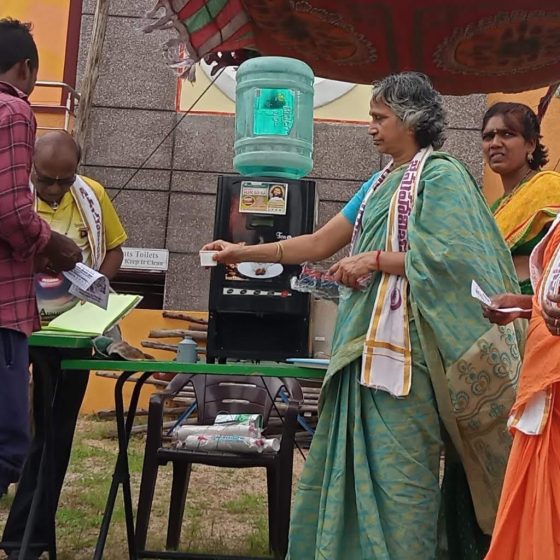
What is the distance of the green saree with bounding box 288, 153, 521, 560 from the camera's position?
2.18 metres

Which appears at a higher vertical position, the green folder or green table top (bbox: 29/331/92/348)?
the green folder

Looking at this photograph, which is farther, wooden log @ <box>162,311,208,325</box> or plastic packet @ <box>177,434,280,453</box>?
wooden log @ <box>162,311,208,325</box>

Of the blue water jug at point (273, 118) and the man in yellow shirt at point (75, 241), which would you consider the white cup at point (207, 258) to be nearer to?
the man in yellow shirt at point (75, 241)

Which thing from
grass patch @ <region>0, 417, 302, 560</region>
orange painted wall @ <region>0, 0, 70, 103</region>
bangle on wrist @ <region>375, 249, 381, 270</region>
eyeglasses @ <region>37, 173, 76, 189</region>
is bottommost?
grass patch @ <region>0, 417, 302, 560</region>

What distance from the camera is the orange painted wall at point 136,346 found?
7.05 meters

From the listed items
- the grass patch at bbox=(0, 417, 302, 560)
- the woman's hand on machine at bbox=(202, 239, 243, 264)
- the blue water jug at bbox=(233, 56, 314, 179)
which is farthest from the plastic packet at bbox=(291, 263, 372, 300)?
the blue water jug at bbox=(233, 56, 314, 179)

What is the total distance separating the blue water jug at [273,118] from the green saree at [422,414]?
2762 mm

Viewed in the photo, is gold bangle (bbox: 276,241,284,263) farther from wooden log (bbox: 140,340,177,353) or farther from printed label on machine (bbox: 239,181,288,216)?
wooden log (bbox: 140,340,177,353)

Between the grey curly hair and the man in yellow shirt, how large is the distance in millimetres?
1353

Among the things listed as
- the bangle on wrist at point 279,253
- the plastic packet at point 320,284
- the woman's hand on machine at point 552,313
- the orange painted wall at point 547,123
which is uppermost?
the orange painted wall at point 547,123

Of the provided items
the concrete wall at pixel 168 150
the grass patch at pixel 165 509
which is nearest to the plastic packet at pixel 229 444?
the grass patch at pixel 165 509

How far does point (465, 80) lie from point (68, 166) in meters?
2.57

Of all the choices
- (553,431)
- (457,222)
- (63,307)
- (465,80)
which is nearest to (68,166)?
(63,307)

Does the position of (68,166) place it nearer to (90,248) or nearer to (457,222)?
(90,248)
